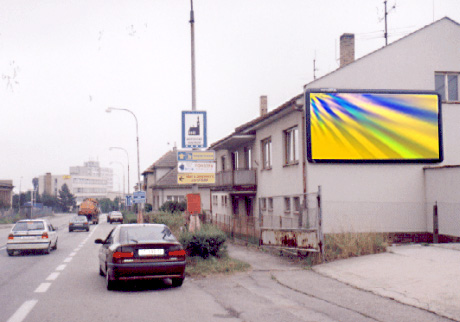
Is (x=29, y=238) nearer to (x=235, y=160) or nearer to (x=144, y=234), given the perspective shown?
(x=144, y=234)

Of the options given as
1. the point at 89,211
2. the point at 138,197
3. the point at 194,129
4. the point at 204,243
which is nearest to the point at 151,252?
the point at 204,243

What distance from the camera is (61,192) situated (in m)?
142

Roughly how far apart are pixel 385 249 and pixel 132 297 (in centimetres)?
719

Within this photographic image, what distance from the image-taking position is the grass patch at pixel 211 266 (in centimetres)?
1145

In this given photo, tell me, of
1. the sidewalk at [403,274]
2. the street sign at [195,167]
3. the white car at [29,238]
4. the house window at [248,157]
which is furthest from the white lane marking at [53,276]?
the house window at [248,157]

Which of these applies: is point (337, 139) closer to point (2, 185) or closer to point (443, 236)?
point (443, 236)

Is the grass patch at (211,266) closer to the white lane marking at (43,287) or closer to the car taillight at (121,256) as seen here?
the car taillight at (121,256)

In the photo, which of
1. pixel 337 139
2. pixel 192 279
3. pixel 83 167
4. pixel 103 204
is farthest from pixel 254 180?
pixel 83 167

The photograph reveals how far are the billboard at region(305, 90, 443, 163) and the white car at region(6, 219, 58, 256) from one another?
18113mm

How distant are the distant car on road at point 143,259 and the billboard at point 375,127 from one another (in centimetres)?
757

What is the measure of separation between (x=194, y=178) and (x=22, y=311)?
618cm

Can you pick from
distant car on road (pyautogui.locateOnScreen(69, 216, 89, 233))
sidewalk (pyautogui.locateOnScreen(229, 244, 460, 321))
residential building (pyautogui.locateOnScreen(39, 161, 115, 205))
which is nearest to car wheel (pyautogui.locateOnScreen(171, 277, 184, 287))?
sidewalk (pyautogui.locateOnScreen(229, 244, 460, 321))

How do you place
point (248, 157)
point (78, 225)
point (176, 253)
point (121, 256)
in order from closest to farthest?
point (121, 256) < point (176, 253) < point (248, 157) < point (78, 225)

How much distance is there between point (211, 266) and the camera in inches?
463
